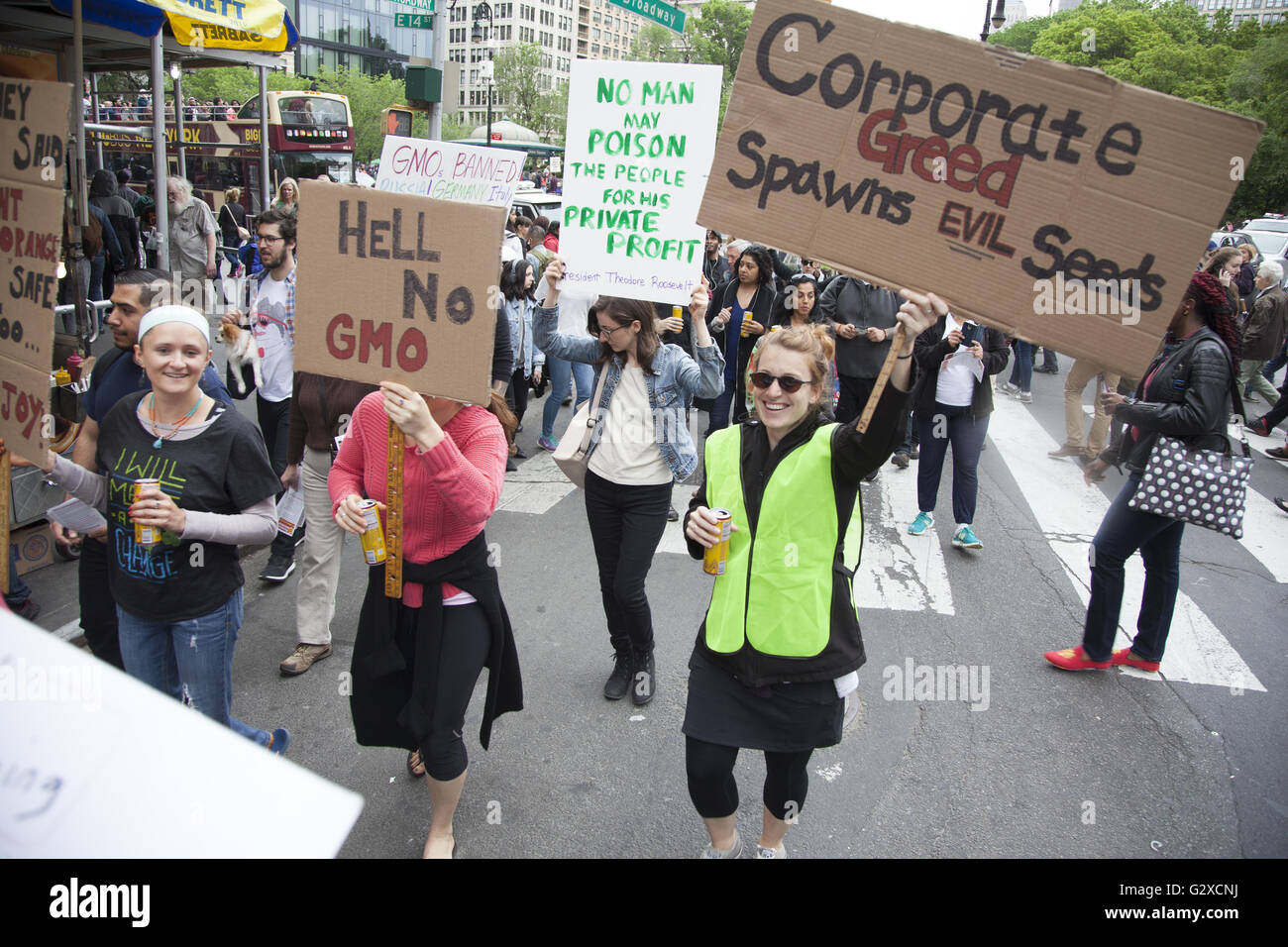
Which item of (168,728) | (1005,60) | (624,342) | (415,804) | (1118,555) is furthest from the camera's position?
(1118,555)

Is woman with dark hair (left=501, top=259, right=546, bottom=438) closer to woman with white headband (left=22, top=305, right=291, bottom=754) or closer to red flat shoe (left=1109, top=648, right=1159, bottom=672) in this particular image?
woman with white headband (left=22, top=305, right=291, bottom=754)

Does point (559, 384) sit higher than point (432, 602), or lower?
lower

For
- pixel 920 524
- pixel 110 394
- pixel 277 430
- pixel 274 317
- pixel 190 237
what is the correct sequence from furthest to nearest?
pixel 190 237 → pixel 920 524 → pixel 277 430 → pixel 274 317 → pixel 110 394

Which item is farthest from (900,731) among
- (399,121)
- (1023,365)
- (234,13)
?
(1023,365)

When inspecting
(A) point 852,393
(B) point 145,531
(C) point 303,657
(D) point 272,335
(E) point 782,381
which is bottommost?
(C) point 303,657

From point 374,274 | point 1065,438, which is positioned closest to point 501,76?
point 1065,438

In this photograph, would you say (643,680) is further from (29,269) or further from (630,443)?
(29,269)

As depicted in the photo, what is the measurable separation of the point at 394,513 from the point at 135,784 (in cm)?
170

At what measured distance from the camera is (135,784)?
1307mm

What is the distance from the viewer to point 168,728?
1354 millimetres

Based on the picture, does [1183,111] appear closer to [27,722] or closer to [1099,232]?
[1099,232]

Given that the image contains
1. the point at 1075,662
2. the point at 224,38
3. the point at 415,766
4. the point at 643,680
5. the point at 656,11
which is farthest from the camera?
the point at 656,11

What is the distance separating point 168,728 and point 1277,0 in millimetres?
138532

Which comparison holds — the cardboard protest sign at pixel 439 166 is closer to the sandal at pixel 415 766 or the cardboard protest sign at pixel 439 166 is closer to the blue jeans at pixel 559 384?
the blue jeans at pixel 559 384
